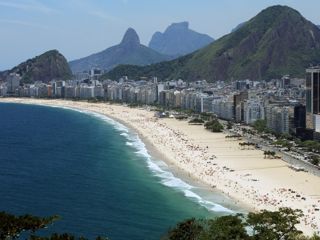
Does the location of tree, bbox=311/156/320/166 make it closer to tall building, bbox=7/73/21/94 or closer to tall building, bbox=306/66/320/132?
tall building, bbox=306/66/320/132

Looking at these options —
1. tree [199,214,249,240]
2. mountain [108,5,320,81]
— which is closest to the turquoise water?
tree [199,214,249,240]

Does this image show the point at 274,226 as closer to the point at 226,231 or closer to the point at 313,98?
the point at 226,231

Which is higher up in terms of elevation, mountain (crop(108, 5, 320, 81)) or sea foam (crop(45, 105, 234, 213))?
mountain (crop(108, 5, 320, 81))

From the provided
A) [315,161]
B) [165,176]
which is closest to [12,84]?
[165,176]

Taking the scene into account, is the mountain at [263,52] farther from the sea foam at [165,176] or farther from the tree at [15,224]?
the tree at [15,224]

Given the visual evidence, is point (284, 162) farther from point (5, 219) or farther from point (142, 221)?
point (5, 219)

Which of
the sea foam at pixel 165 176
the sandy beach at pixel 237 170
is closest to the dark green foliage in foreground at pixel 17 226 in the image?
the sandy beach at pixel 237 170

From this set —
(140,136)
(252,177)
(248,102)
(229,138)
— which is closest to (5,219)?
(252,177)
